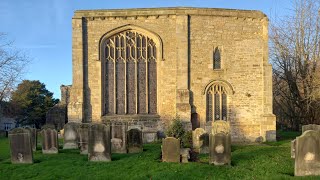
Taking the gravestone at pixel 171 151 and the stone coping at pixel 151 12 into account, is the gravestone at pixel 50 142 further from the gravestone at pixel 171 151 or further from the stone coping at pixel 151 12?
the stone coping at pixel 151 12

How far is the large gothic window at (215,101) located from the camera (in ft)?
65.8

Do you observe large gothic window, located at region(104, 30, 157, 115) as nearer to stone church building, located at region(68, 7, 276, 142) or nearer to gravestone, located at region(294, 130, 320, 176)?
stone church building, located at region(68, 7, 276, 142)

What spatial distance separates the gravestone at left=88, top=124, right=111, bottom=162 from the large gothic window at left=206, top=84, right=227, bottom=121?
10.5 metres

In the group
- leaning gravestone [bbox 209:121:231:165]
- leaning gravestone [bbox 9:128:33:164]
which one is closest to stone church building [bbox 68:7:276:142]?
leaning gravestone [bbox 9:128:33:164]

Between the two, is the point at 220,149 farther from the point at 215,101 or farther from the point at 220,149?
the point at 215,101

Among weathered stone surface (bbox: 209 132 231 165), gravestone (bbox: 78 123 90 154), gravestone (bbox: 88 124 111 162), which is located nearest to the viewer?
weathered stone surface (bbox: 209 132 231 165)

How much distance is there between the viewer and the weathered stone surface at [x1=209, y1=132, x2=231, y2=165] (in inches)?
390

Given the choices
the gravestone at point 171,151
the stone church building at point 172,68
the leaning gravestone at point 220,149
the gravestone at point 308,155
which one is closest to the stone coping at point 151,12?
the stone church building at point 172,68

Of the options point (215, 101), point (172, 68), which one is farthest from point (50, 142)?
point (215, 101)

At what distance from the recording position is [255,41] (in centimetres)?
2030

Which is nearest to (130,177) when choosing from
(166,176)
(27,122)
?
(166,176)

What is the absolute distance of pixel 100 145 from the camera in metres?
10.7

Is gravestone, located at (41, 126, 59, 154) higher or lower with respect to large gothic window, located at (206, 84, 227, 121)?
lower

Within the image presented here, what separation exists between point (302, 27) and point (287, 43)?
156 centimetres
